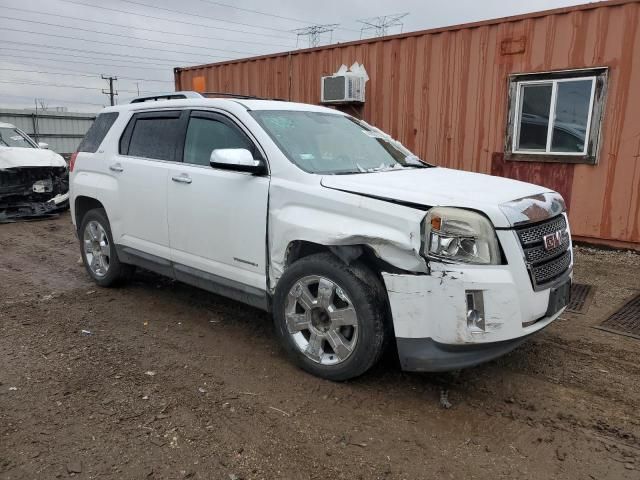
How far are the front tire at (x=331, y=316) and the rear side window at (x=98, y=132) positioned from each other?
2.97 m

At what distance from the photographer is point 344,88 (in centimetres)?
895

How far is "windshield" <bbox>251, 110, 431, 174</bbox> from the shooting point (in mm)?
3711

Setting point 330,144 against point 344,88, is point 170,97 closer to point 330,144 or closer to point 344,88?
point 330,144

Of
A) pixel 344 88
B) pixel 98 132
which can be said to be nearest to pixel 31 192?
pixel 98 132

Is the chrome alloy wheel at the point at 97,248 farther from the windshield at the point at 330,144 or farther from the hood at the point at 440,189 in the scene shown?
the hood at the point at 440,189

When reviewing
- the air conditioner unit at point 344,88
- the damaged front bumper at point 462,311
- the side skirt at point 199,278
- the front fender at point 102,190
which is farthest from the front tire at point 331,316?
the air conditioner unit at point 344,88

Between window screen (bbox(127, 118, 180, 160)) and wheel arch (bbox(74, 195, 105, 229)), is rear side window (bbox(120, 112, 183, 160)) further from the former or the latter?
wheel arch (bbox(74, 195, 105, 229))

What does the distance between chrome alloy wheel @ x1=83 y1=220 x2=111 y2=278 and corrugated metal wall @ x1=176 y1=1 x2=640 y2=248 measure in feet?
17.6

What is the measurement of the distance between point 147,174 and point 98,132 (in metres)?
1.27

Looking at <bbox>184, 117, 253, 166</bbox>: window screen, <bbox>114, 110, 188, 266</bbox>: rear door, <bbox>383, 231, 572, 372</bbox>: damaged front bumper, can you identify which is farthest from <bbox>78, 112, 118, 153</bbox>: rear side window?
<bbox>383, 231, 572, 372</bbox>: damaged front bumper

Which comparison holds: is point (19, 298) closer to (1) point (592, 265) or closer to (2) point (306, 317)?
(2) point (306, 317)

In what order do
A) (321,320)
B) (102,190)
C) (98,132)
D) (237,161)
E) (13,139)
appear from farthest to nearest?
(13,139) < (98,132) < (102,190) < (237,161) < (321,320)

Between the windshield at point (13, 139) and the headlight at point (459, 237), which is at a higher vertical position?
the windshield at point (13, 139)

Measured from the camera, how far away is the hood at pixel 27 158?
949 cm
